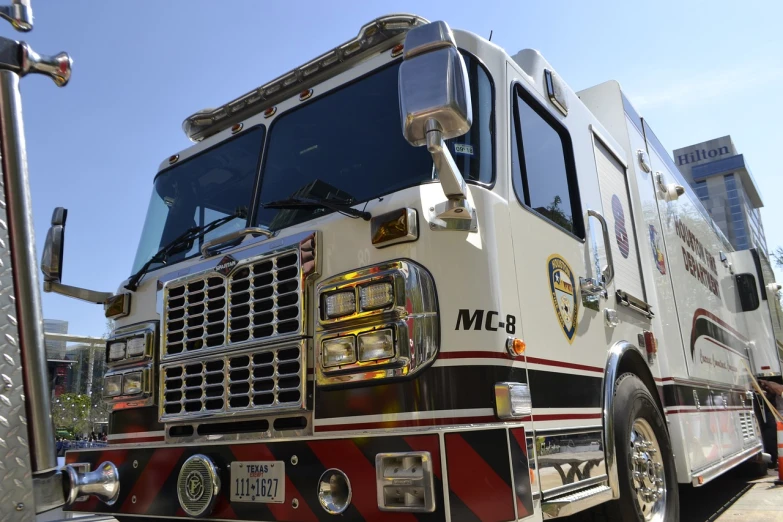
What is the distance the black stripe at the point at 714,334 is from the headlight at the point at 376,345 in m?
3.46

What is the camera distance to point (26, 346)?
1.51 metres

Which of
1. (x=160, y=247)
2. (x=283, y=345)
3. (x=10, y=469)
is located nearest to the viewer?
(x=10, y=469)

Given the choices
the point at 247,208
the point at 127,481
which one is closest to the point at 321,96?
the point at 247,208

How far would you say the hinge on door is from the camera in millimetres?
3807

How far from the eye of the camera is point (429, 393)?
2.38 meters

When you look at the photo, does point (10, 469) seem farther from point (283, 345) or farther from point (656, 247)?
point (656, 247)

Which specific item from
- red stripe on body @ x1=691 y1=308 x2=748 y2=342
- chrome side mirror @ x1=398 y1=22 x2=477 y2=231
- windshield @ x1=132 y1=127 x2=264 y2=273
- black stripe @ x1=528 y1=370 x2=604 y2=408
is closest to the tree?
windshield @ x1=132 y1=127 x2=264 y2=273

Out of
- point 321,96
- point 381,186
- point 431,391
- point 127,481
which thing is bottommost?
point 127,481

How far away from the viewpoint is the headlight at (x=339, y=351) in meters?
2.54

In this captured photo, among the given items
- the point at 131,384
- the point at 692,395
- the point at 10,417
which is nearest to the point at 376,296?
the point at 10,417

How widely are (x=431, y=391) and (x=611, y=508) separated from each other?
4.76 feet

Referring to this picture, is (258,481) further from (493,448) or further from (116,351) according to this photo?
(116,351)

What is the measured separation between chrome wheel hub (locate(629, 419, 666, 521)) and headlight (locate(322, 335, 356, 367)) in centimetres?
180

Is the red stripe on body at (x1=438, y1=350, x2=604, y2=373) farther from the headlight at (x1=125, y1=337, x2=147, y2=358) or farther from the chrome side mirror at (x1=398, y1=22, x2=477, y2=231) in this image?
the headlight at (x1=125, y1=337, x2=147, y2=358)
